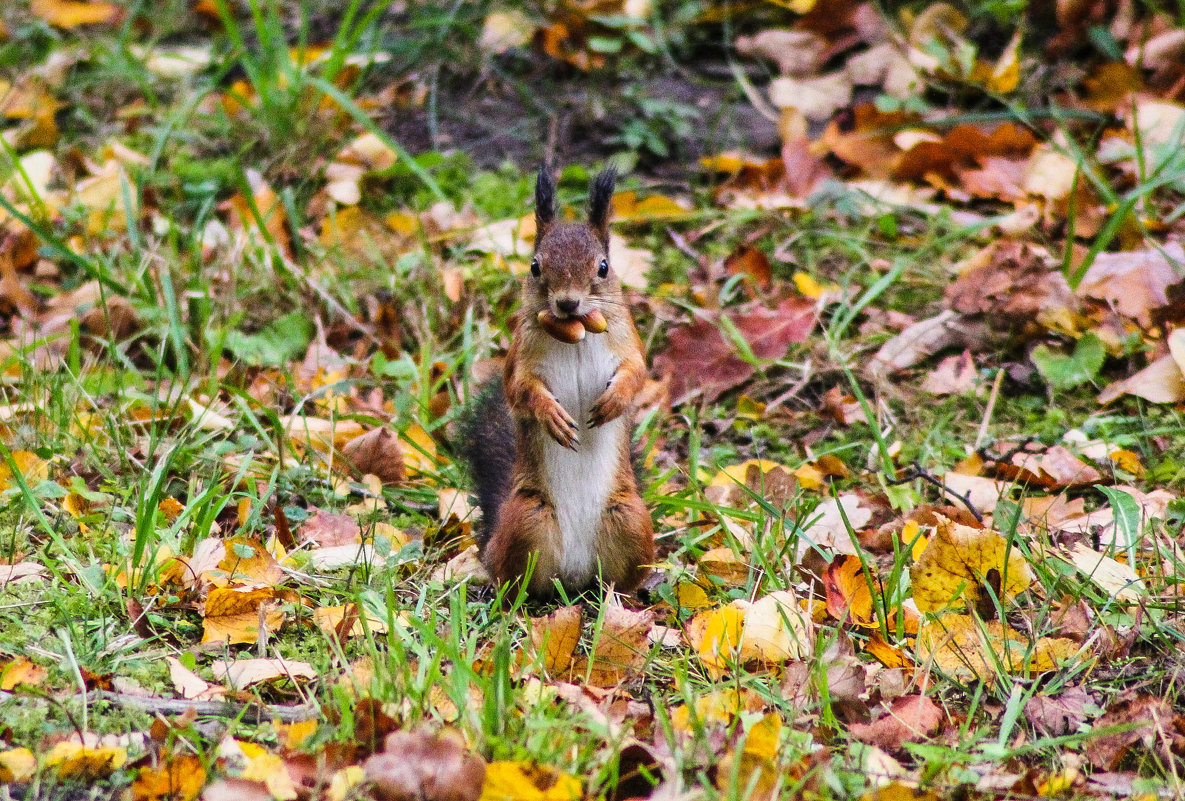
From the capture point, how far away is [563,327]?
2320mm

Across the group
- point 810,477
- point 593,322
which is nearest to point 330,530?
point 593,322

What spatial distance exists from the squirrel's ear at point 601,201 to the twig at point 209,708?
1.14 m

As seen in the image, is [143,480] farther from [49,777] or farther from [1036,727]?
[1036,727]

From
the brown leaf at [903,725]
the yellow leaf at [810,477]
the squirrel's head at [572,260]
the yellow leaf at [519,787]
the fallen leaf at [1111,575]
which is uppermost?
the squirrel's head at [572,260]

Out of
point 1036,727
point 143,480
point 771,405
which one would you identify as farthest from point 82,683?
point 771,405

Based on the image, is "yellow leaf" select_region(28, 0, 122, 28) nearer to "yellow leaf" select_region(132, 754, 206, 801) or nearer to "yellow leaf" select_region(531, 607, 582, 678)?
"yellow leaf" select_region(531, 607, 582, 678)

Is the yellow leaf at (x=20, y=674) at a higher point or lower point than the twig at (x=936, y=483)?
higher

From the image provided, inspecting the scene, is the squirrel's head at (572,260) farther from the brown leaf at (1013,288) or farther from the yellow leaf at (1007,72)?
the yellow leaf at (1007,72)

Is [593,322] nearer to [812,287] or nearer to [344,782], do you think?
[344,782]

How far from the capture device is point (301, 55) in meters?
4.13

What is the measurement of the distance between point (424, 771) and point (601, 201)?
1.27 metres

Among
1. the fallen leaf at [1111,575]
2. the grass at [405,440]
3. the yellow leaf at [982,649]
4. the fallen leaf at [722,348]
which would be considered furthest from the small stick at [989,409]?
the yellow leaf at [982,649]

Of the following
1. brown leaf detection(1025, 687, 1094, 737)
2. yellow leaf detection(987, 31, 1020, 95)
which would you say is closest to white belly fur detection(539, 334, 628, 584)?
brown leaf detection(1025, 687, 1094, 737)

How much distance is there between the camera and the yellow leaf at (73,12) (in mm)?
5180
